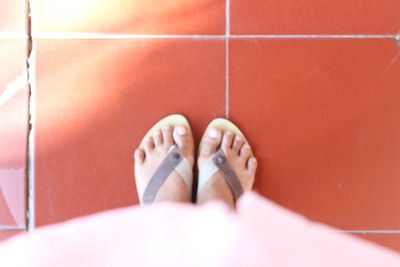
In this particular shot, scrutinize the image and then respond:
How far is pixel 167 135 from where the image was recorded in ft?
3.69

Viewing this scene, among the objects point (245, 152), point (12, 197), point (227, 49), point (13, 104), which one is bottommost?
point (12, 197)

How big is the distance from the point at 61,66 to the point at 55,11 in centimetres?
13

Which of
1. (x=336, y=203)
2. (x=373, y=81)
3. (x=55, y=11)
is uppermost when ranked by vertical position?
(x=55, y=11)

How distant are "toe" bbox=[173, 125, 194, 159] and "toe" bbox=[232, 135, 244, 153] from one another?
107 millimetres

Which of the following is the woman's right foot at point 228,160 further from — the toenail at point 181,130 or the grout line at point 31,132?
the grout line at point 31,132

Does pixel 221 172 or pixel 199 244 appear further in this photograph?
pixel 221 172

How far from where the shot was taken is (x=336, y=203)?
3.72ft

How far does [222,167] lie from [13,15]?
0.64 metres

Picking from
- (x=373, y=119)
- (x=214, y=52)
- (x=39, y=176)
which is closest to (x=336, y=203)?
(x=373, y=119)

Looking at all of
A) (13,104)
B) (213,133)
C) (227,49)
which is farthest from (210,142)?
(13,104)

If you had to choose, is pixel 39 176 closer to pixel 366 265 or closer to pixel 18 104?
pixel 18 104

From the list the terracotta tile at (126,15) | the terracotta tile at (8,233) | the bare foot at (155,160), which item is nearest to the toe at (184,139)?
the bare foot at (155,160)

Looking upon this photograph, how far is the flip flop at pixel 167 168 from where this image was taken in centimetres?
113

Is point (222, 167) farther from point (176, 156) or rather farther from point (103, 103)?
point (103, 103)
